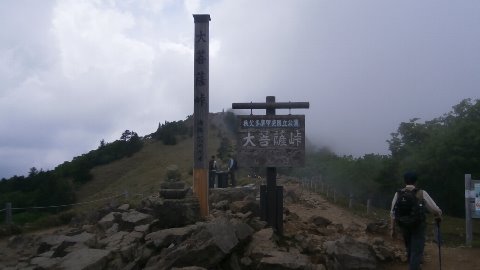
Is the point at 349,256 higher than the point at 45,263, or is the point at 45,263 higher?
the point at 349,256

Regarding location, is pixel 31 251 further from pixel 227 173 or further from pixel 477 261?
pixel 477 261

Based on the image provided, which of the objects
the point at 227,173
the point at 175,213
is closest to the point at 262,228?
the point at 175,213

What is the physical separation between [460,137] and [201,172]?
70.9 feet

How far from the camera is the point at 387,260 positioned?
9.78 m

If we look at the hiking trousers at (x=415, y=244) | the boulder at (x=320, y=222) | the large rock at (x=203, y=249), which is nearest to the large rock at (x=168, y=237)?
the large rock at (x=203, y=249)

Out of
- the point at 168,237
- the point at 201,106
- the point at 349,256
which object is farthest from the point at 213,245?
the point at 201,106

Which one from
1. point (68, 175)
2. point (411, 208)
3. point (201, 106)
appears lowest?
point (68, 175)

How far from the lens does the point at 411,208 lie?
7.51 meters

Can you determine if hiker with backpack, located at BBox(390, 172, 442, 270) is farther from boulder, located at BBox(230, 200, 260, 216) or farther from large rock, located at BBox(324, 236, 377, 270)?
boulder, located at BBox(230, 200, 260, 216)

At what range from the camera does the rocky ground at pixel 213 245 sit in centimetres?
831

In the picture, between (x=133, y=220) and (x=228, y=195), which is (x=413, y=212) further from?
(x=228, y=195)

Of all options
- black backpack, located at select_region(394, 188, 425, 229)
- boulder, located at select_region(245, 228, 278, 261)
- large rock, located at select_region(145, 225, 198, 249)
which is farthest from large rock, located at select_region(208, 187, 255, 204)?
black backpack, located at select_region(394, 188, 425, 229)

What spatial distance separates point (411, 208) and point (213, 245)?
3.10m

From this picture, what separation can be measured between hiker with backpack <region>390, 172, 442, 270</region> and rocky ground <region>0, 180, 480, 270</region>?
128 cm
